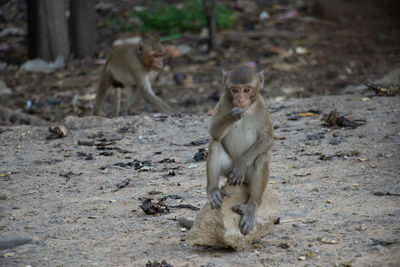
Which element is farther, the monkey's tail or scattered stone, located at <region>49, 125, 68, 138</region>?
scattered stone, located at <region>49, 125, 68, 138</region>

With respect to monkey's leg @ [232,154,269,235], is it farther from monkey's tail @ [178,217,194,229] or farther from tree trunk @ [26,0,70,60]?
tree trunk @ [26,0,70,60]

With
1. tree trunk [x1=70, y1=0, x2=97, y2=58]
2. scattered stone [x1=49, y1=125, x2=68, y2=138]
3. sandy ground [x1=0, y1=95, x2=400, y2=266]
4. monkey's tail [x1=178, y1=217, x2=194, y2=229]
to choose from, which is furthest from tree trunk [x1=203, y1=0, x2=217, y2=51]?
monkey's tail [x1=178, y1=217, x2=194, y2=229]

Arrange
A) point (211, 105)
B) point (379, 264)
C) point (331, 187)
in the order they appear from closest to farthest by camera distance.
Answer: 1. point (379, 264)
2. point (331, 187)
3. point (211, 105)

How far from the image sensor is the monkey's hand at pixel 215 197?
4.77 m

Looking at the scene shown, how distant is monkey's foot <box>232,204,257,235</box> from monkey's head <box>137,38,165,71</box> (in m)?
6.56

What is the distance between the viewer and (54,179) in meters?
6.86

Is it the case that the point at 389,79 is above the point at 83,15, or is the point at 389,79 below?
below

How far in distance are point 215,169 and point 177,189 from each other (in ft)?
4.58

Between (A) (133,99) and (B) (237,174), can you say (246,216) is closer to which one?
(B) (237,174)

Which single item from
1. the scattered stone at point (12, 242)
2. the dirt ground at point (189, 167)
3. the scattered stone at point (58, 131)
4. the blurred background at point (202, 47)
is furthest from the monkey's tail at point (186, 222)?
the blurred background at point (202, 47)

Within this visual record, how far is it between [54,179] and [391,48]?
10051 mm

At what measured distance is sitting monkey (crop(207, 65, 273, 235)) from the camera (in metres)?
4.86

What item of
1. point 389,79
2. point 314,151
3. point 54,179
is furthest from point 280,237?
point 389,79

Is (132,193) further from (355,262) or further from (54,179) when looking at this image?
(355,262)
